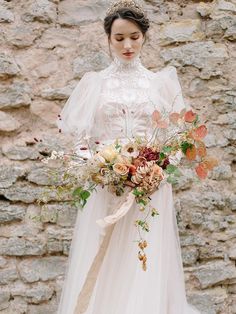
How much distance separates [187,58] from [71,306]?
1.83 meters

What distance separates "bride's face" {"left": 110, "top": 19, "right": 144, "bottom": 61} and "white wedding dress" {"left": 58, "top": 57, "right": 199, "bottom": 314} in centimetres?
7

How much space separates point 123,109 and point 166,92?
0.26 metres

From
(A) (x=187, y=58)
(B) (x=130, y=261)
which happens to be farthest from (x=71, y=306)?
(A) (x=187, y=58)

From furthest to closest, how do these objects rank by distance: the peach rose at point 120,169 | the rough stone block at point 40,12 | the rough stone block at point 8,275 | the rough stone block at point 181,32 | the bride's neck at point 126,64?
1. the rough stone block at point 181,32
2. the rough stone block at point 40,12
3. the rough stone block at point 8,275
4. the bride's neck at point 126,64
5. the peach rose at point 120,169

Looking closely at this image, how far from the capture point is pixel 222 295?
3199mm

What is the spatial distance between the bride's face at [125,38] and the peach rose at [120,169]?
2.01ft

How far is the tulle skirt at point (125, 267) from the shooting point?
2209mm

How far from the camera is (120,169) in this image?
2068 mm

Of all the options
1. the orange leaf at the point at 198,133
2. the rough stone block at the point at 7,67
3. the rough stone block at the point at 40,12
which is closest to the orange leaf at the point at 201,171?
Result: the orange leaf at the point at 198,133

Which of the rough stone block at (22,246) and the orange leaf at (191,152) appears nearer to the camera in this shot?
the orange leaf at (191,152)

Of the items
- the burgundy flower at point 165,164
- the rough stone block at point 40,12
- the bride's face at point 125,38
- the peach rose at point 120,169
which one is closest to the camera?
the peach rose at point 120,169

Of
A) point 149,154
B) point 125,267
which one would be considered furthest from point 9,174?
point 149,154

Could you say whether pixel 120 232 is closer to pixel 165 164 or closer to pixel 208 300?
pixel 165 164

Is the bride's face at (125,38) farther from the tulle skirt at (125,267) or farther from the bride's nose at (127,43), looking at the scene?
the tulle skirt at (125,267)
